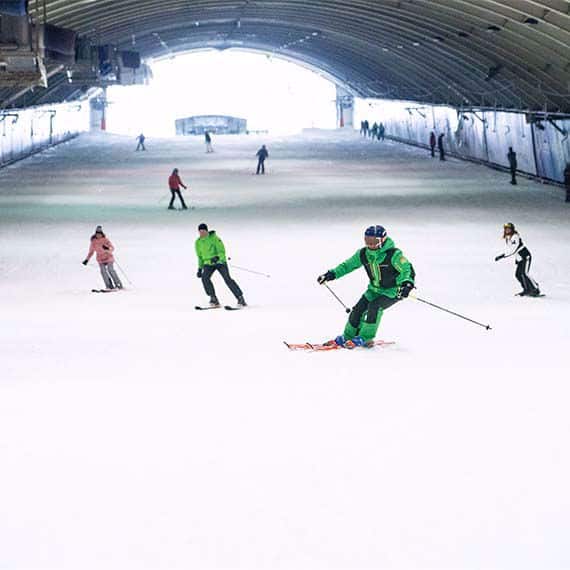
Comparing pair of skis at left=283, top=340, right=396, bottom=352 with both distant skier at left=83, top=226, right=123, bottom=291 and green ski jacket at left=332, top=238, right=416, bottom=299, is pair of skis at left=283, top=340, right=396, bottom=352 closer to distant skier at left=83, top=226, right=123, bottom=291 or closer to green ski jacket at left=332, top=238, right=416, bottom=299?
green ski jacket at left=332, top=238, right=416, bottom=299

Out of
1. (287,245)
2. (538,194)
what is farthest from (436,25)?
(287,245)

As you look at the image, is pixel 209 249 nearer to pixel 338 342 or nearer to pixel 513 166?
pixel 338 342

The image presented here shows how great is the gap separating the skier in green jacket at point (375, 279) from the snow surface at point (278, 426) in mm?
361

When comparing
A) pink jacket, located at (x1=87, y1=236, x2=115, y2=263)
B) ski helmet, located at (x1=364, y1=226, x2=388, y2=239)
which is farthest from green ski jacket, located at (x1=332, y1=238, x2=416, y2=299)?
pink jacket, located at (x1=87, y1=236, x2=115, y2=263)

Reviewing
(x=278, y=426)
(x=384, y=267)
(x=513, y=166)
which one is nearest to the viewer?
(x=278, y=426)

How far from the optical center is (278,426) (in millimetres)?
10414

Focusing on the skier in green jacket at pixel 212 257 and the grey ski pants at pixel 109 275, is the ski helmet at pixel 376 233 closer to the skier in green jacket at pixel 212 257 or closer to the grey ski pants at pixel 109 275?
the skier in green jacket at pixel 212 257

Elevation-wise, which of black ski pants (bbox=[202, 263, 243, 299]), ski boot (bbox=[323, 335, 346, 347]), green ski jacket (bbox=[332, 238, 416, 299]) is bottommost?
ski boot (bbox=[323, 335, 346, 347])

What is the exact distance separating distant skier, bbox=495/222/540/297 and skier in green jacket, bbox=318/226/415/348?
5.59 meters

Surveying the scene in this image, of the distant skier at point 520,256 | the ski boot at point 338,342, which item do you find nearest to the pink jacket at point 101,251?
the distant skier at point 520,256

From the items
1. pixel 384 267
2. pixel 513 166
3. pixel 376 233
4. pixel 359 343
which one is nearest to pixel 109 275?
pixel 359 343

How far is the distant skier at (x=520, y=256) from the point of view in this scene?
64.5 feet

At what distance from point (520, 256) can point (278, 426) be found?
1016cm

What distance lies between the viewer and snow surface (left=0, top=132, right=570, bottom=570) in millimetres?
7613
